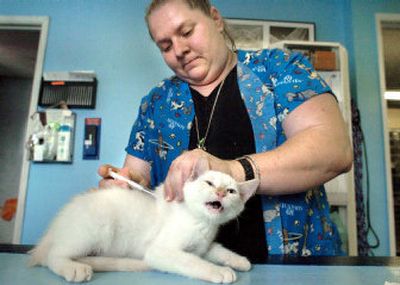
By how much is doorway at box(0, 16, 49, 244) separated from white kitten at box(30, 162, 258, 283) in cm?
221

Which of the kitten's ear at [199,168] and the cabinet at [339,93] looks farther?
the cabinet at [339,93]

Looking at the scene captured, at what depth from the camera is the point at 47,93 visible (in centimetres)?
242

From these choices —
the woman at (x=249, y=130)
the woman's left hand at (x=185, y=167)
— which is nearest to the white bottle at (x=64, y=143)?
the woman at (x=249, y=130)

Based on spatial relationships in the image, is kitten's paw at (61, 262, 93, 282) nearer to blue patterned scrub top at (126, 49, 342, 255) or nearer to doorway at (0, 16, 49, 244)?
blue patterned scrub top at (126, 49, 342, 255)

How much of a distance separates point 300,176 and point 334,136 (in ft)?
0.45

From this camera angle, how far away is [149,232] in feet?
2.60

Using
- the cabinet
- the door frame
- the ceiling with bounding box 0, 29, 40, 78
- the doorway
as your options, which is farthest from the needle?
the ceiling with bounding box 0, 29, 40, 78

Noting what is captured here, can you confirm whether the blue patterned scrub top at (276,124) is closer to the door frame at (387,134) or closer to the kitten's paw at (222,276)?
the kitten's paw at (222,276)

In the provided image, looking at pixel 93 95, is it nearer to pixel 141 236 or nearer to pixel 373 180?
pixel 141 236

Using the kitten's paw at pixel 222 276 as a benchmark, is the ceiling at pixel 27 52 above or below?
above

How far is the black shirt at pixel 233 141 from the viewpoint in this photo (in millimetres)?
896

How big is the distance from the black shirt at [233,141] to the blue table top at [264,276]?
0.63ft

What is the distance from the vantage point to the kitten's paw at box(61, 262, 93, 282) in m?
0.56

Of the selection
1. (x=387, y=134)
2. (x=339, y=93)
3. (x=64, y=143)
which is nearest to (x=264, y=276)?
(x=339, y=93)
